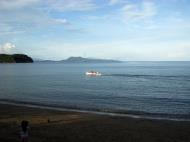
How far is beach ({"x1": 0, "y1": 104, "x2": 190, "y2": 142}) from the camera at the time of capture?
25.8 metres

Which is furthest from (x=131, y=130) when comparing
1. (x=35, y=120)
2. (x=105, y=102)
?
(x=105, y=102)

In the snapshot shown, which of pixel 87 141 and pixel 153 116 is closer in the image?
pixel 87 141

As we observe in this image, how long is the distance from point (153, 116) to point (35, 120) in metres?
13.5

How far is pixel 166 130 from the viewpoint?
30.0 meters

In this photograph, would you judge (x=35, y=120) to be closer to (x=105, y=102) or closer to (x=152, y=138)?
(x=152, y=138)

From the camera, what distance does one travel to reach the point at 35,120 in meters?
35.0

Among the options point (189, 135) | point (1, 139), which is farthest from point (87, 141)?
point (189, 135)

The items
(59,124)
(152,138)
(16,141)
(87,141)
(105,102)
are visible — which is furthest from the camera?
(105,102)

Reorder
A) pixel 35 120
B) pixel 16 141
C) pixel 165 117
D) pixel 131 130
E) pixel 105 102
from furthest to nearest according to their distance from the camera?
pixel 105 102 → pixel 165 117 → pixel 35 120 → pixel 131 130 → pixel 16 141

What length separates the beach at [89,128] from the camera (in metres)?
25.8

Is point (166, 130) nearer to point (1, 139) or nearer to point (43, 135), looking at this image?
point (43, 135)

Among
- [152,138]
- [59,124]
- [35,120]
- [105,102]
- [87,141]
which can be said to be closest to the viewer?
[87,141]

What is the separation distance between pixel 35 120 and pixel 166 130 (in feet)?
42.2

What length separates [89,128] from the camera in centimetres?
3067
